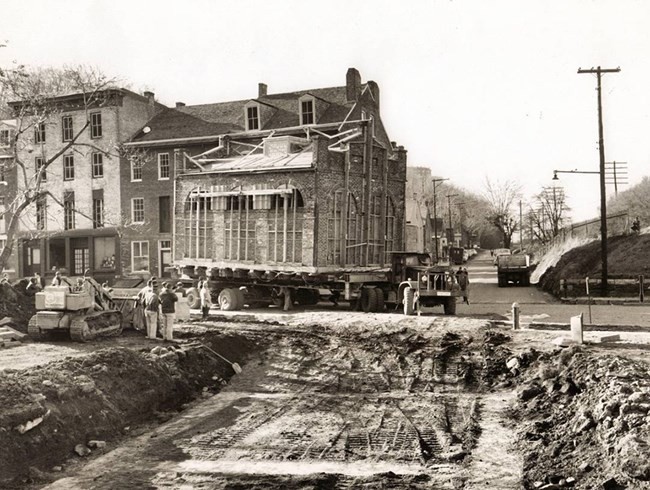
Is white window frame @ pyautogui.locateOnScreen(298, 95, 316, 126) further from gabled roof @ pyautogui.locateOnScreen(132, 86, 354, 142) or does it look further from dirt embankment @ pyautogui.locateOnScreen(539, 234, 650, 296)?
dirt embankment @ pyautogui.locateOnScreen(539, 234, 650, 296)

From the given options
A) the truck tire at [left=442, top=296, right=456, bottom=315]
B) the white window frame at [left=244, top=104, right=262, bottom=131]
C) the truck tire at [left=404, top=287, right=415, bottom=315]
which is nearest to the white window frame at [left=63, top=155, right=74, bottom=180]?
the white window frame at [left=244, top=104, right=262, bottom=131]

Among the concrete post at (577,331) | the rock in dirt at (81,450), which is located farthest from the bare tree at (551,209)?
the rock in dirt at (81,450)

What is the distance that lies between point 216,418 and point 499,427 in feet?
15.5

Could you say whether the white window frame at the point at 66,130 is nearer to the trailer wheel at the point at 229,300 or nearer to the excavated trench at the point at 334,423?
the trailer wheel at the point at 229,300

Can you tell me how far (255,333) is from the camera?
61.6 ft

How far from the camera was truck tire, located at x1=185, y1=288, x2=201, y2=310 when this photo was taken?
25875 millimetres

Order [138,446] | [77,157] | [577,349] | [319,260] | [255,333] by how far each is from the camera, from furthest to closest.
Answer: [77,157] → [319,260] → [255,333] → [577,349] → [138,446]

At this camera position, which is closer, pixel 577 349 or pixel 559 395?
pixel 559 395

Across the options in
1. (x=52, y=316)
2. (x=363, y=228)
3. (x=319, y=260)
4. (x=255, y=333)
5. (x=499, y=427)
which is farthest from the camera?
(x=363, y=228)

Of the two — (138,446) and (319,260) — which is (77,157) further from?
(138,446)

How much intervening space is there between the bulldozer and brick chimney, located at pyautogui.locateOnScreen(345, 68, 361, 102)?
75.1 feet

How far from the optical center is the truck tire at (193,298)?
25875mm

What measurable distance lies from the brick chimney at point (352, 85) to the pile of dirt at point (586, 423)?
26269 millimetres

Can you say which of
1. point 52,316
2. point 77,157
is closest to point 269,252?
→ point 52,316
